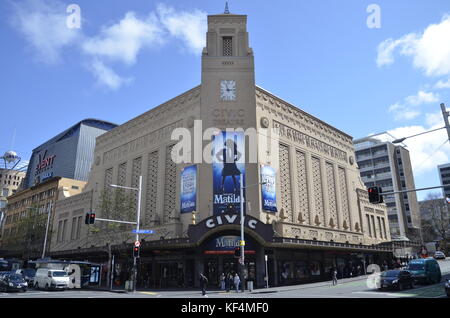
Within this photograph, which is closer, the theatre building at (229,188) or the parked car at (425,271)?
the parked car at (425,271)

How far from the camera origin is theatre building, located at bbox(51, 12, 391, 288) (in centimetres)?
3578

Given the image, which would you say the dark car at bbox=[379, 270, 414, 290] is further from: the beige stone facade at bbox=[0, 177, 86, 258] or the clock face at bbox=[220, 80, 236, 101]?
the beige stone facade at bbox=[0, 177, 86, 258]

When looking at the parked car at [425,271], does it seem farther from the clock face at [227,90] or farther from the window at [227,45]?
the window at [227,45]

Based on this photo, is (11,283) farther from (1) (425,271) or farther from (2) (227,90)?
(1) (425,271)

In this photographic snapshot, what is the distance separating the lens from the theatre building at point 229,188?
35.8m

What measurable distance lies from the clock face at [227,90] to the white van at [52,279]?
83.8 feet

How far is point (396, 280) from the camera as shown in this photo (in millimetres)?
24391

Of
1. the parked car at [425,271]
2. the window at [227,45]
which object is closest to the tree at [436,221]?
the parked car at [425,271]

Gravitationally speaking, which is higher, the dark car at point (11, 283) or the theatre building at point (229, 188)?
the theatre building at point (229, 188)

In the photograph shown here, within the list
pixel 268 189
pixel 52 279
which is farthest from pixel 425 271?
pixel 52 279

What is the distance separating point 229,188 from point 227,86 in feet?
41.7

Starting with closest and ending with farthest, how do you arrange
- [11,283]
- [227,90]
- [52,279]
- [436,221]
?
[11,283] → [52,279] → [227,90] → [436,221]

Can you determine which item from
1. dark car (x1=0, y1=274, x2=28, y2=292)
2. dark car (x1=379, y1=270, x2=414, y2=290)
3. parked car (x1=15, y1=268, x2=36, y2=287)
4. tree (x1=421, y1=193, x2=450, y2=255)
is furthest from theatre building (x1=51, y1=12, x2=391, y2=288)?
tree (x1=421, y1=193, x2=450, y2=255)

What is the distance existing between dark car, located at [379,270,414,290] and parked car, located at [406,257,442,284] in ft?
8.67
